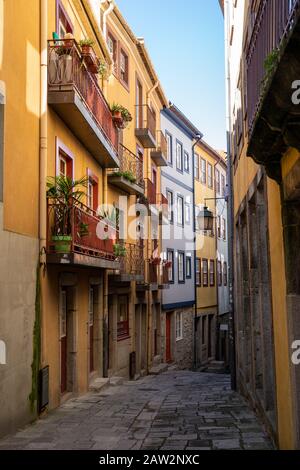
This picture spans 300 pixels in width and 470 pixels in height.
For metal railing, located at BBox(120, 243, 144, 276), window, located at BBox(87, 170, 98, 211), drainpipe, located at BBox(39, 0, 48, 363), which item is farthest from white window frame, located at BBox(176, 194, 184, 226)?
drainpipe, located at BBox(39, 0, 48, 363)

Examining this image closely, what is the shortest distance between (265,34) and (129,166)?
13.1m

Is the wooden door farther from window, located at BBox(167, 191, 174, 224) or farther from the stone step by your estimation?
window, located at BBox(167, 191, 174, 224)

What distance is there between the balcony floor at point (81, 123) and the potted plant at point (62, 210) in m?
1.40

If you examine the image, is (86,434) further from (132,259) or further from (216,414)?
(132,259)

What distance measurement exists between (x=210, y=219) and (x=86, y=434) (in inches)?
354

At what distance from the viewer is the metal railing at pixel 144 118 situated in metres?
21.6

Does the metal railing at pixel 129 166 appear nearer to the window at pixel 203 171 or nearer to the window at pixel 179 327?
the window at pixel 179 327

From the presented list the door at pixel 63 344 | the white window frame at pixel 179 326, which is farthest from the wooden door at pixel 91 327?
the white window frame at pixel 179 326

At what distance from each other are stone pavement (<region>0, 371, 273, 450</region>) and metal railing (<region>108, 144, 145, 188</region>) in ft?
22.5

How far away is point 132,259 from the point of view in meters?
18.3

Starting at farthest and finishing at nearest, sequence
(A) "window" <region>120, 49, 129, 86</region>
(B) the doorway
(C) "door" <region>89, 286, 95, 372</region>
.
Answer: (A) "window" <region>120, 49, 129, 86</region> < (C) "door" <region>89, 286, 95, 372</region> < (B) the doorway

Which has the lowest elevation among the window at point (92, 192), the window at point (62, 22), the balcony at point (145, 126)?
the window at point (92, 192)

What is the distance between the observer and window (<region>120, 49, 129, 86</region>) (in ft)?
64.1

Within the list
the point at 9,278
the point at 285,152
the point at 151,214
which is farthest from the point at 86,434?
the point at 151,214
